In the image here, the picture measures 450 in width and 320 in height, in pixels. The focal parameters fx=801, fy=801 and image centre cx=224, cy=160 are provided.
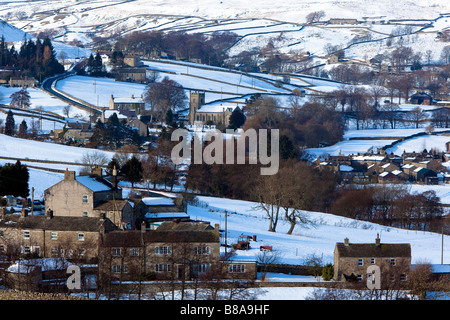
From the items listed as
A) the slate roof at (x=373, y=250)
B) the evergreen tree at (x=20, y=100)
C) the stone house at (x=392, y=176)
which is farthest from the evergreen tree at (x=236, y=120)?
the slate roof at (x=373, y=250)

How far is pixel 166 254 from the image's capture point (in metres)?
24.1

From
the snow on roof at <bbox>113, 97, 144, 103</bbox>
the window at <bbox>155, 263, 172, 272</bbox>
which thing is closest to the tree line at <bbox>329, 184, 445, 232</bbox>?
the window at <bbox>155, 263, 172, 272</bbox>

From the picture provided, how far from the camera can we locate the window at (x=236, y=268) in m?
23.9

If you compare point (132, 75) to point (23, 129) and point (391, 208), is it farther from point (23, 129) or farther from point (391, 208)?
point (391, 208)

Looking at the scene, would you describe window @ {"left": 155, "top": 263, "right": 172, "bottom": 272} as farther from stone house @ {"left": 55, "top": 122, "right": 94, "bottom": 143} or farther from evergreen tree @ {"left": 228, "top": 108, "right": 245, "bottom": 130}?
evergreen tree @ {"left": 228, "top": 108, "right": 245, "bottom": 130}

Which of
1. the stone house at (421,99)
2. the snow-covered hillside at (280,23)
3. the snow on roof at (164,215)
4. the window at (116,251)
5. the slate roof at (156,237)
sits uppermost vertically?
the snow-covered hillside at (280,23)

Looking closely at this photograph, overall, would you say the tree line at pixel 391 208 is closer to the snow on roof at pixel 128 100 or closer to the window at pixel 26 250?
the window at pixel 26 250

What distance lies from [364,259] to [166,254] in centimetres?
620

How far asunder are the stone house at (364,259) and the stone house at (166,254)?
2.88 meters

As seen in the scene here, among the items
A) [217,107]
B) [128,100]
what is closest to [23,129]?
[128,100]

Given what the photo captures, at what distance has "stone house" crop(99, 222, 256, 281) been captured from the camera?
23469 millimetres

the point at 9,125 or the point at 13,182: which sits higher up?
the point at 13,182

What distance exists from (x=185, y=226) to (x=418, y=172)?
3305cm
